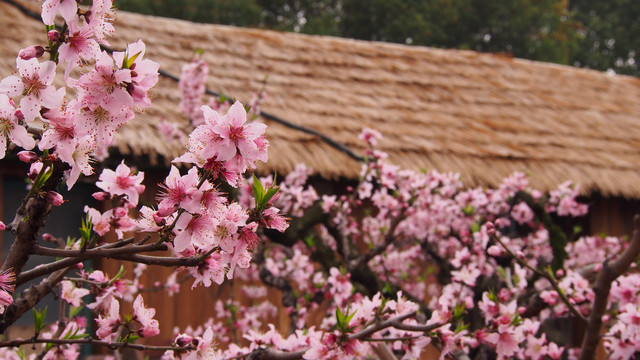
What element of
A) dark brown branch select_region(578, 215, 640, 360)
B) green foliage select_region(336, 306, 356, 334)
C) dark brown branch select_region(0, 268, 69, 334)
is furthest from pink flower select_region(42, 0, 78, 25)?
dark brown branch select_region(578, 215, 640, 360)

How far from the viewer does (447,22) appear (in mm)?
15312

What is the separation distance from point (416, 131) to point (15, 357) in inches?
179

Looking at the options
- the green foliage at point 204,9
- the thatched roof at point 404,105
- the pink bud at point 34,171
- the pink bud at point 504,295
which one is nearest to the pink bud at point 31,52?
the pink bud at point 34,171

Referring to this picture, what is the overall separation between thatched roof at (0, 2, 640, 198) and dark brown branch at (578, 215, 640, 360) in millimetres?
2499

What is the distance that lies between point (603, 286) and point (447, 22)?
14051mm

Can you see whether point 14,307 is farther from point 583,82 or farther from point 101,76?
point 583,82

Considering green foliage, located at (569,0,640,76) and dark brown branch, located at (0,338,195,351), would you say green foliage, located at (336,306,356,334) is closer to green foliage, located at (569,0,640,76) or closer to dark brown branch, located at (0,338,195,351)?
dark brown branch, located at (0,338,195,351)

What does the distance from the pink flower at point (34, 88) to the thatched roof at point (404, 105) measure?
308cm

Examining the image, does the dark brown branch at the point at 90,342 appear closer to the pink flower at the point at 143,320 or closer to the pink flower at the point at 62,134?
the pink flower at the point at 143,320

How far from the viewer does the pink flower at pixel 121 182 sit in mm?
1165

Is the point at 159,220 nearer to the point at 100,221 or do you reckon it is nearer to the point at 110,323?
the point at 100,221

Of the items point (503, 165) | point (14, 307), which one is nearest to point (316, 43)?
point (503, 165)

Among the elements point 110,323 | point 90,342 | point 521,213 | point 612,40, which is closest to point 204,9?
point 521,213

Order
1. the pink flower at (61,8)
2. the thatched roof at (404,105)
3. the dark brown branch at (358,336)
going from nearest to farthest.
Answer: the pink flower at (61,8) → the dark brown branch at (358,336) → the thatched roof at (404,105)
